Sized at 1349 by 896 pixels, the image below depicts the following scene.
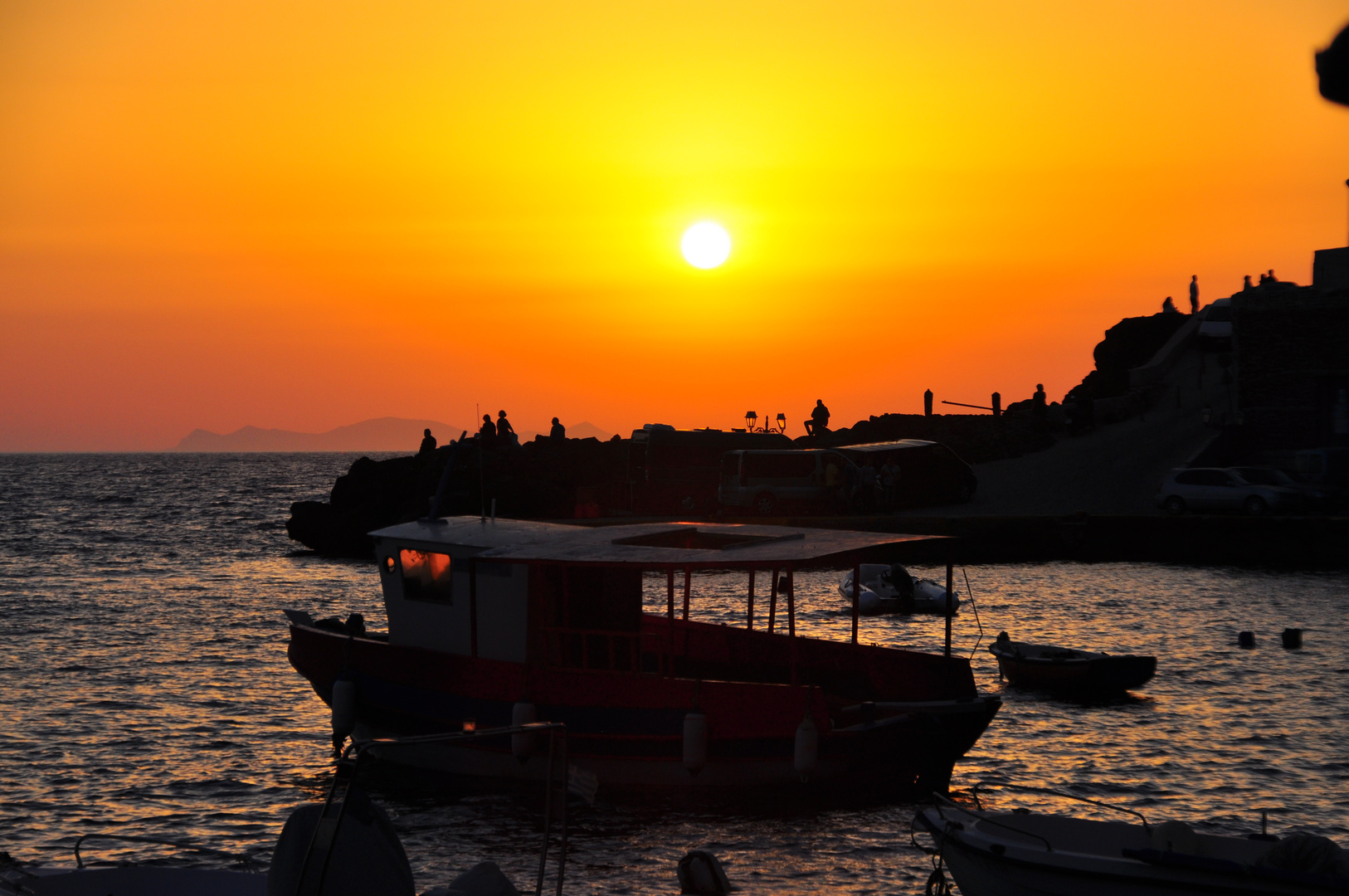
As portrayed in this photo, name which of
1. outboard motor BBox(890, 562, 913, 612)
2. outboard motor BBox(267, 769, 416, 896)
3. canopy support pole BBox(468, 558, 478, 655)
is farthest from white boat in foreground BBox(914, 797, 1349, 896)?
outboard motor BBox(890, 562, 913, 612)

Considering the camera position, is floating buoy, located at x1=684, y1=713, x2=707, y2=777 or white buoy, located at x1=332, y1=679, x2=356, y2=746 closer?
floating buoy, located at x1=684, y1=713, x2=707, y2=777

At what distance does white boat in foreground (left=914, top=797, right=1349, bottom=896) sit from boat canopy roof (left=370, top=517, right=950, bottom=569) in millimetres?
3973

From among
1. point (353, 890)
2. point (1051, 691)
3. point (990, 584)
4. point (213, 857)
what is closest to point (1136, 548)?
point (990, 584)

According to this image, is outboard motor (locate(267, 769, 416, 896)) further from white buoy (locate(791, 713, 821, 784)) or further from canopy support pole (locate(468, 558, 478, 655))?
canopy support pole (locate(468, 558, 478, 655))

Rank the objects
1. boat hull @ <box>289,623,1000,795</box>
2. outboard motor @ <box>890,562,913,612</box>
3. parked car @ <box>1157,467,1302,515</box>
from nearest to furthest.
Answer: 1. boat hull @ <box>289,623,1000,795</box>
2. outboard motor @ <box>890,562,913,612</box>
3. parked car @ <box>1157,467,1302,515</box>

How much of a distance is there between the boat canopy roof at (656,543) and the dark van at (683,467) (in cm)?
2705

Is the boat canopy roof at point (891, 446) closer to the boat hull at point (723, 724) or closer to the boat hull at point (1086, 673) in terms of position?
the boat hull at point (1086, 673)

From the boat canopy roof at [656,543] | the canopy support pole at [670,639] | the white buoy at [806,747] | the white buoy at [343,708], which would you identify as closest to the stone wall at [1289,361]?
the boat canopy roof at [656,543]

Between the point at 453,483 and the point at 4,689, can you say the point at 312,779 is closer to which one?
the point at 4,689

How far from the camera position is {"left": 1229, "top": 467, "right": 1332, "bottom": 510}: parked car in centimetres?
3741

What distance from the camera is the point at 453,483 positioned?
47.7 metres

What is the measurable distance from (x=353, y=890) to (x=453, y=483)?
40.4 metres

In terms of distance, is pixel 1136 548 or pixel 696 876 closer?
pixel 696 876

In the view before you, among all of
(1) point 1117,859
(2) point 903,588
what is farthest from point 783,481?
(1) point 1117,859
